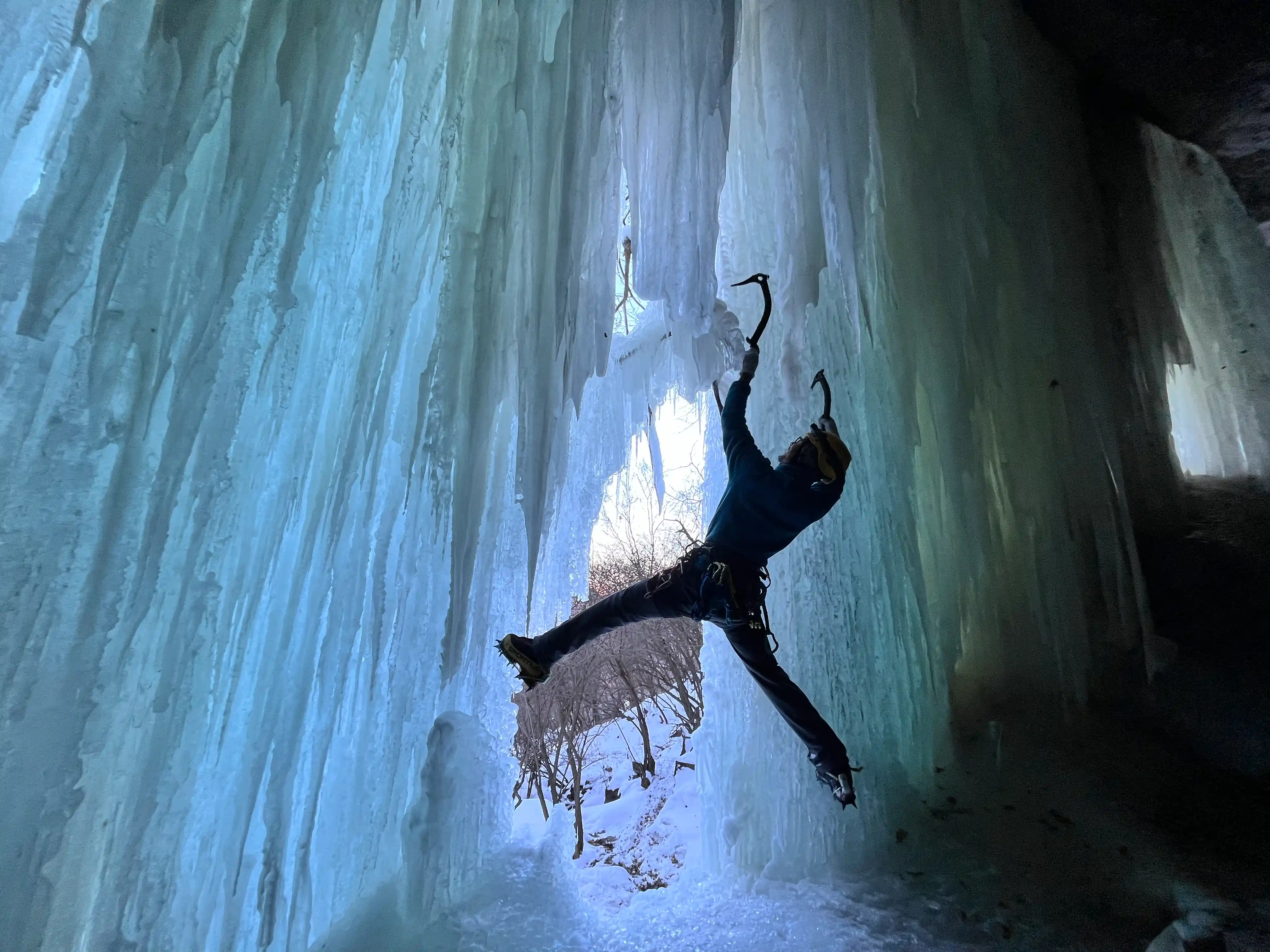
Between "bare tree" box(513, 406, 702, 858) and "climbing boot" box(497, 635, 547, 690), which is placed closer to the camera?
"climbing boot" box(497, 635, 547, 690)

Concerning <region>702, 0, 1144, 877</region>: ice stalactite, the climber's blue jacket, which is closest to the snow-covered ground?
<region>702, 0, 1144, 877</region>: ice stalactite

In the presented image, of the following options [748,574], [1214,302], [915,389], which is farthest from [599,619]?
[1214,302]

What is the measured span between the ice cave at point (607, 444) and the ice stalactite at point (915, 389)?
0.03 meters

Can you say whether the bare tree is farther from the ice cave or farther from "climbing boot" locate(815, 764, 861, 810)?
"climbing boot" locate(815, 764, 861, 810)

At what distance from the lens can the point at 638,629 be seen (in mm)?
10750

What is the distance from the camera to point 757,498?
7.47ft

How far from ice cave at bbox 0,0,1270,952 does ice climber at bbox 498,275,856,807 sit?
1.16 feet

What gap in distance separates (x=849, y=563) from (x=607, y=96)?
2.43 m

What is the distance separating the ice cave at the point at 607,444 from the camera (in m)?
1.25

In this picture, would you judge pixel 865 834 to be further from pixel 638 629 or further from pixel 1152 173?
pixel 638 629

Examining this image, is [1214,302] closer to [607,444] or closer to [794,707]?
[607,444]

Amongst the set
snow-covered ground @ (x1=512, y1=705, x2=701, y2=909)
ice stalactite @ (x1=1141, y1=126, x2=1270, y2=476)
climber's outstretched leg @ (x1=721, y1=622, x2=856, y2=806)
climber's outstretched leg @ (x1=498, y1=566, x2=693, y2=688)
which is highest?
ice stalactite @ (x1=1141, y1=126, x2=1270, y2=476)

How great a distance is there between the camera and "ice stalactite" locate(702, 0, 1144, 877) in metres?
3.06

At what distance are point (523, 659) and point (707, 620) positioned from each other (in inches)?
27.2
